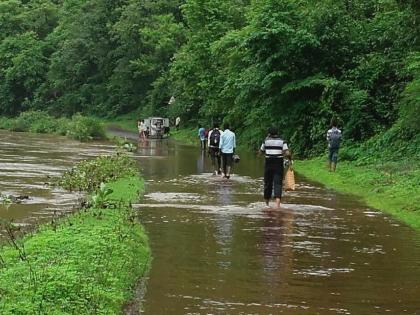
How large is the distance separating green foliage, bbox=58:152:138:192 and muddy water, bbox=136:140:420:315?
272cm

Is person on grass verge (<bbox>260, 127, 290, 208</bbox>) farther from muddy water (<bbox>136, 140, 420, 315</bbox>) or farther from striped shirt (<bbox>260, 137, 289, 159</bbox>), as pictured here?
muddy water (<bbox>136, 140, 420, 315</bbox>)

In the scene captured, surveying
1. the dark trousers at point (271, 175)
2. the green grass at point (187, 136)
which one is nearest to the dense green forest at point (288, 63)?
the green grass at point (187, 136)

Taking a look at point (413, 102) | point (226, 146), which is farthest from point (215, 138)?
point (413, 102)

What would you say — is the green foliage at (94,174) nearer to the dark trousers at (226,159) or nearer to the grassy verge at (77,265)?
the dark trousers at (226,159)

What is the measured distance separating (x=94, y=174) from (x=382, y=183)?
8.14 m

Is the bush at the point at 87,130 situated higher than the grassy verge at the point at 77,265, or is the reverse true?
the bush at the point at 87,130

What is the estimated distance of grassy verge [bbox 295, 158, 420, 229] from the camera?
15227 mm

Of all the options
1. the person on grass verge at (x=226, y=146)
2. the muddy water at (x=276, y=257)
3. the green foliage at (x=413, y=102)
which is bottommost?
the muddy water at (x=276, y=257)

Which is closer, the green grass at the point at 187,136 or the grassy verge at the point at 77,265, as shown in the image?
the grassy verge at the point at 77,265

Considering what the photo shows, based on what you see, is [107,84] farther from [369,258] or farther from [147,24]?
[369,258]

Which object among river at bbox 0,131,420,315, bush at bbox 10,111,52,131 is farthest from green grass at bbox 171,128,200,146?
river at bbox 0,131,420,315

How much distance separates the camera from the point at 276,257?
10.2 m

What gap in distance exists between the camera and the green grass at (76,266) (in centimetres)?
716

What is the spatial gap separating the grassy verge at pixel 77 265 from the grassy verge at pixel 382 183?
5834mm
